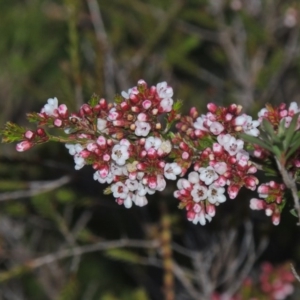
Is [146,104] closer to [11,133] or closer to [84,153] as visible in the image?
[84,153]

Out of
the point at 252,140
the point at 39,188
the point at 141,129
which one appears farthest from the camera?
the point at 39,188

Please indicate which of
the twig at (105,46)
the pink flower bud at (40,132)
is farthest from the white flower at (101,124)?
the twig at (105,46)

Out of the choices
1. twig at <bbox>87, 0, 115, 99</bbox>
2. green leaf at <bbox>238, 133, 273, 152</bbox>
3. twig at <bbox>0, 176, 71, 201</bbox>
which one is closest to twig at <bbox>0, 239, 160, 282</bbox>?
twig at <bbox>0, 176, 71, 201</bbox>

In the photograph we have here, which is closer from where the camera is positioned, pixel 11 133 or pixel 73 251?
pixel 11 133

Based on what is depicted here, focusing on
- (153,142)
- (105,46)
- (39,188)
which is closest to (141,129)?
(153,142)

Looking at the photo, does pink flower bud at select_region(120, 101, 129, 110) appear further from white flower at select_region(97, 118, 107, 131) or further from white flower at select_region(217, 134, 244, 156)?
white flower at select_region(217, 134, 244, 156)

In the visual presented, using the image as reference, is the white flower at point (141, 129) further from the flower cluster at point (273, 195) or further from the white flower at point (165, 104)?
the flower cluster at point (273, 195)

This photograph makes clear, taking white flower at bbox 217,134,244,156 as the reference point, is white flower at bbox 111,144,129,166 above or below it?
above
